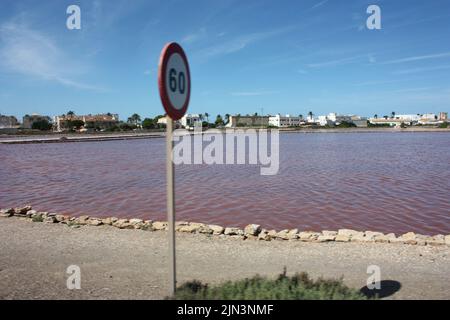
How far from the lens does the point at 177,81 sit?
407 cm

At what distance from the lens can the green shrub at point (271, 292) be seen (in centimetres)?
430

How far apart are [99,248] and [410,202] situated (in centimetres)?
1146

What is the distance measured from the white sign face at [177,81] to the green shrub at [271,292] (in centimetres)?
215

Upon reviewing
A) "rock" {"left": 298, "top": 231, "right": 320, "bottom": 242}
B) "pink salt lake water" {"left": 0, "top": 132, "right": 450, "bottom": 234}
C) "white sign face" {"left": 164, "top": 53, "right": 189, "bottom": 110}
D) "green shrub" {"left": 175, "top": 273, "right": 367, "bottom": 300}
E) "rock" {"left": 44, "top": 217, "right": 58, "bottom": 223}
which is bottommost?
"pink salt lake water" {"left": 0, "top": 132, "right": 450, "bottom": 234}

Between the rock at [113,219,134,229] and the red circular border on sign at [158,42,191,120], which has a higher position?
the red circular border on sign at [158,42,191,120]

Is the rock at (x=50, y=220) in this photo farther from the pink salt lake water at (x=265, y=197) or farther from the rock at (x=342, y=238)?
the rock at (x=342, y=238)

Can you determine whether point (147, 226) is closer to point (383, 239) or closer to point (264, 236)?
point (264, 236)

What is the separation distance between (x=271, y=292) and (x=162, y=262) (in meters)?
2.82

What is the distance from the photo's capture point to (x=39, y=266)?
21.1ft

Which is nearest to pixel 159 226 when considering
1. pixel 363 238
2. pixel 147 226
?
pixel 147 226

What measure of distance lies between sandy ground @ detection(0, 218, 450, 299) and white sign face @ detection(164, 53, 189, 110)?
262 centimetres

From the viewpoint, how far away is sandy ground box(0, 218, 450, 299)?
17.7ft

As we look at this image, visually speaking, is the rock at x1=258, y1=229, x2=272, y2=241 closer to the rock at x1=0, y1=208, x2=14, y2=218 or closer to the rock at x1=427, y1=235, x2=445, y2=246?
the rock at x1=427, y1=235, x2=445, y2=246

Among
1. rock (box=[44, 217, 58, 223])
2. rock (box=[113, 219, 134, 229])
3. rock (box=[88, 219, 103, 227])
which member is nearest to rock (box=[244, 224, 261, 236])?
rock (box=[113, 219, 134, 229])
